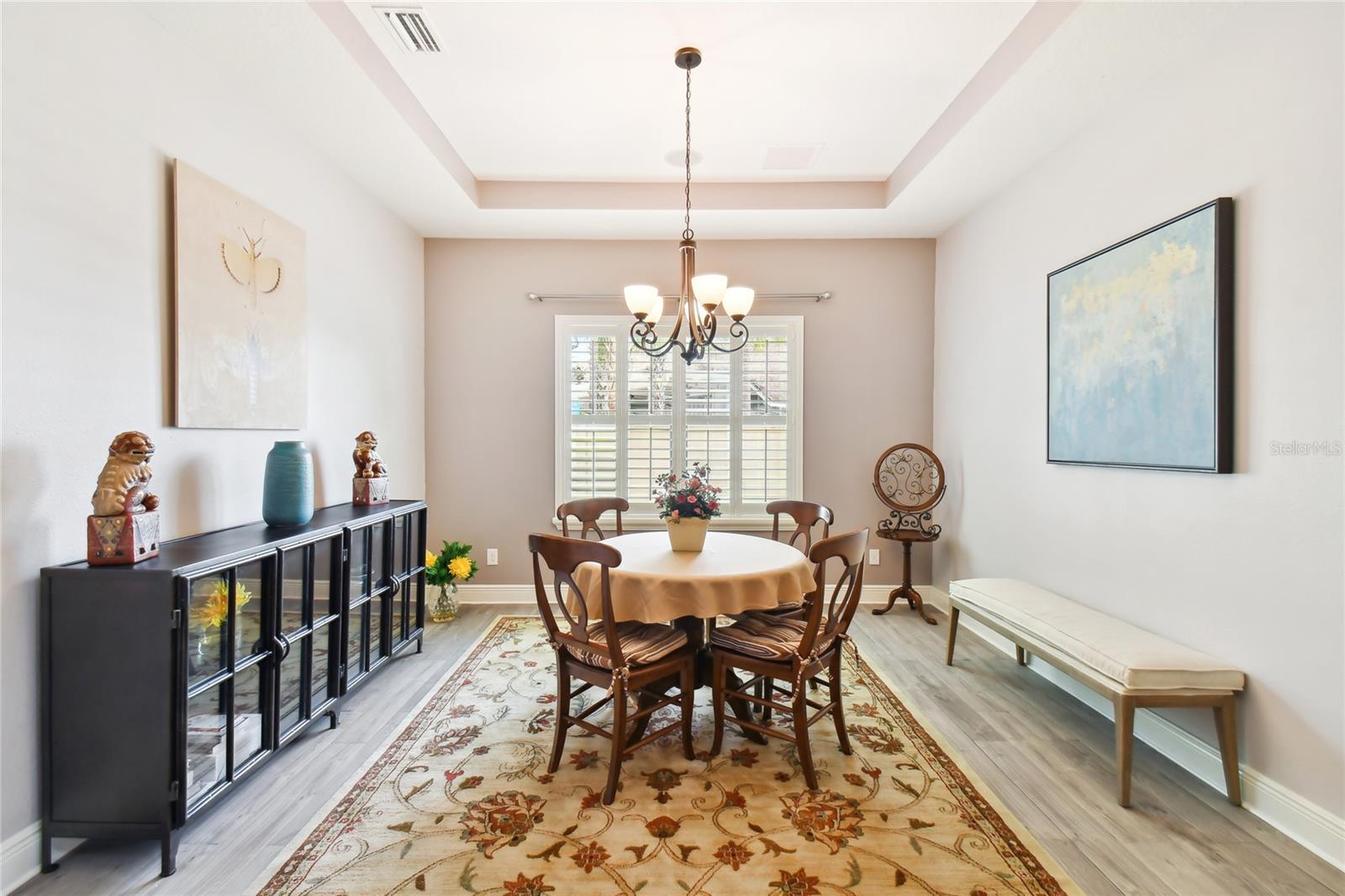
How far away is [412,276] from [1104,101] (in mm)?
4124

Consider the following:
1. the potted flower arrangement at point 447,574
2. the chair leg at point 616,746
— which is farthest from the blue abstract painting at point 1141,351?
the potted flower arrangement at point 447,574

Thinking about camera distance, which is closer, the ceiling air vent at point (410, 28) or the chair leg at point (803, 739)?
the chair leg at point (803, 739)

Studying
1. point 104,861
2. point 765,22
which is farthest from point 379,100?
point 104,861

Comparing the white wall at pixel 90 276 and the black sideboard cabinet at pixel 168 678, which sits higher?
the white wall at pixel 90 276

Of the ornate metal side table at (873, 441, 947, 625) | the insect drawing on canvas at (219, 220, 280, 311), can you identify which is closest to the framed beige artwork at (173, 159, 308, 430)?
the insect drawing on canvas at (219, 220, 280, 311)

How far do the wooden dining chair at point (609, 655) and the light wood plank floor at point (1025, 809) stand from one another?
92 centimetres

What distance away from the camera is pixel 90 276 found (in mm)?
1867

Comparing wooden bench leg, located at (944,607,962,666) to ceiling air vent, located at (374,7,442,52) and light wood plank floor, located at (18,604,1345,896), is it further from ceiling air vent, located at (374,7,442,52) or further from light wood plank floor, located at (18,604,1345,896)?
ceiling air vent, located at (374,7,442,52)

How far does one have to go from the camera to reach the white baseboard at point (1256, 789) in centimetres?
179

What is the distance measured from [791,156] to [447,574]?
3.49m

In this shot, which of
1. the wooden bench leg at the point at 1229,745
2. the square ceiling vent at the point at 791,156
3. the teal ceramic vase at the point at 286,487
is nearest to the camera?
the wooden bench leg at the point at 1229,745

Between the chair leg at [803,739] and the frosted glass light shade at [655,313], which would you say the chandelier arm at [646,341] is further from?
the chair leg at [803,739]

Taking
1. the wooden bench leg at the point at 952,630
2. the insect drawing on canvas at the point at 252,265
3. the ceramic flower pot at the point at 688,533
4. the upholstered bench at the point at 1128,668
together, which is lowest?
the wooden bench leg at the point at 952,630

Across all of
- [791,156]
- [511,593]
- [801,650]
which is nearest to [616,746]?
[801,650]
